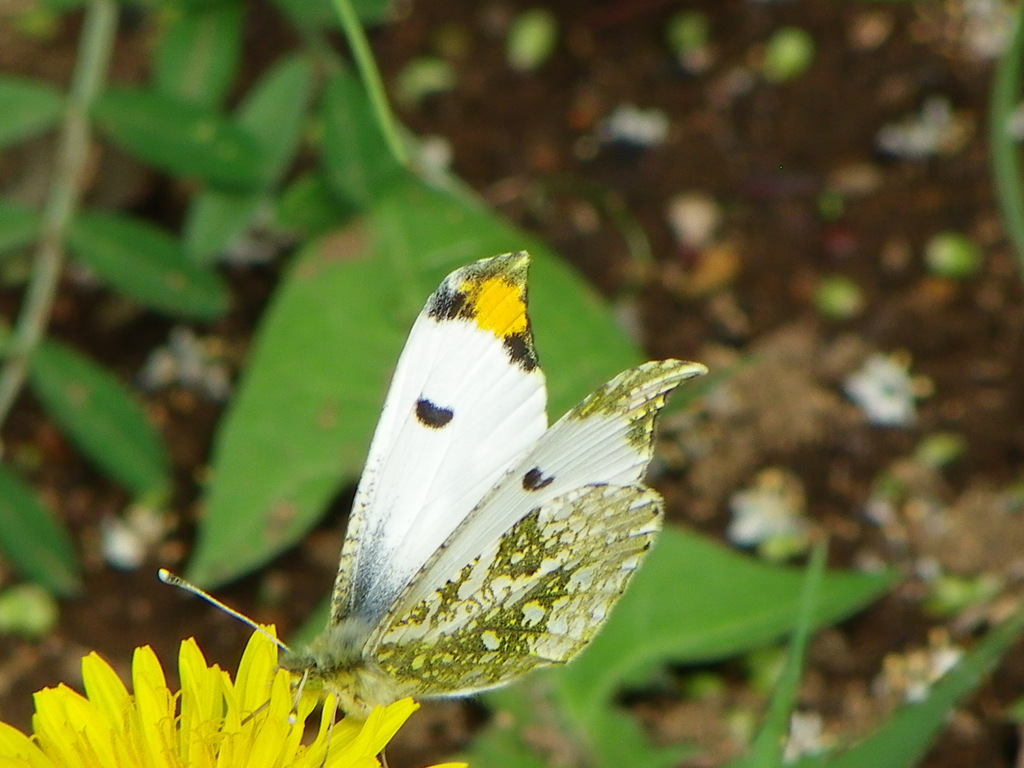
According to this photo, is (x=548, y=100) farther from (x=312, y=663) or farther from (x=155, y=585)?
(x=312, y=663)

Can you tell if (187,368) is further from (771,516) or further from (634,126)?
(771,516)

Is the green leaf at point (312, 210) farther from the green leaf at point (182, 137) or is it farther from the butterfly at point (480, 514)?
the butterfly at point (480, 514)

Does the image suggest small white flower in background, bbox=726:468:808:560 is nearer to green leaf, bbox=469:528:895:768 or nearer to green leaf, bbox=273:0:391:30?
green leaf, bbox=469:528:895:768

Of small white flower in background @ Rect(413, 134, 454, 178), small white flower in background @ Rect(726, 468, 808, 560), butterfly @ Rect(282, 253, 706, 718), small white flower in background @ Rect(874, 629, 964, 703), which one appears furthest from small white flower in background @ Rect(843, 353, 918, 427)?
butterfly @ Rect(282, 253, 706, 718)

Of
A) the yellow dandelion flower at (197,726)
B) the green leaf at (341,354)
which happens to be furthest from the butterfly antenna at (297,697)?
the green leaf at (341,354)

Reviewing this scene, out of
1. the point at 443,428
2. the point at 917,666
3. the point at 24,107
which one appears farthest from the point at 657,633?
the point at 24,107

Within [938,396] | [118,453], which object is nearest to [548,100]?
[938,396]
